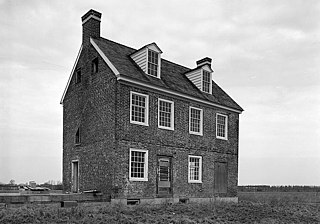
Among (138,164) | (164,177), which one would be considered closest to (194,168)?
(164,177)

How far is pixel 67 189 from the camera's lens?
2327 cm

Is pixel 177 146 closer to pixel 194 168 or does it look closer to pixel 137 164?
pixel 194 168

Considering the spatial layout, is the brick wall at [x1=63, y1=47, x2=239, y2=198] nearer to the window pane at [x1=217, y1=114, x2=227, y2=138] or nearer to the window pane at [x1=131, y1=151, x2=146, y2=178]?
the window pane at [x1=131, y1=151, x2=146, y2=178]

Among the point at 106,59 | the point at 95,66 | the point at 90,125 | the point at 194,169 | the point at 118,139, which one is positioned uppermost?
the point at 106,59

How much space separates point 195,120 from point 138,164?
604 centimetres

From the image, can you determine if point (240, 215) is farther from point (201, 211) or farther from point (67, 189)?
point (67, 189)

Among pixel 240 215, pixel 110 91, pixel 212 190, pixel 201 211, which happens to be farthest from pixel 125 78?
pixel 212 190

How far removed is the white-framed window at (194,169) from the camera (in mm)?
23612

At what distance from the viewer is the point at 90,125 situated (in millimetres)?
21547

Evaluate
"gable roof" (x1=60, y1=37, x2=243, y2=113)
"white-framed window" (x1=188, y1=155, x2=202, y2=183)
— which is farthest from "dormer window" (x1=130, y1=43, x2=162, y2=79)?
"white-framed window" (x1=188, y1=155, x2=202, y2=183)

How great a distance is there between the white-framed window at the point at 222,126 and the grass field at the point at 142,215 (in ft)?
24.7

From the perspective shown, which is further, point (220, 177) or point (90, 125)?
point (220, 177)

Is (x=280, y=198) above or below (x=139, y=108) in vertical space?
below

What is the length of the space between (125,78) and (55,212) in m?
8.14
